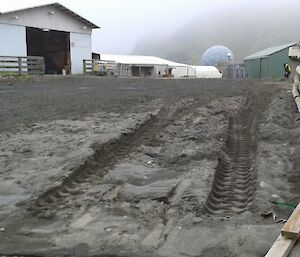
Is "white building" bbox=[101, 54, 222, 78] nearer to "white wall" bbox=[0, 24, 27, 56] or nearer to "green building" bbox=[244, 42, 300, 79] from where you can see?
"green building" bbox=[244, 42, 300, 79]

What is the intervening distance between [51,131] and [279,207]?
4.85m

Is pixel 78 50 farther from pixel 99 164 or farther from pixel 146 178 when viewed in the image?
pixel 146 178

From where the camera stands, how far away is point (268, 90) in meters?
14.5

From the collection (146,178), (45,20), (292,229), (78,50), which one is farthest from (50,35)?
(292,229)

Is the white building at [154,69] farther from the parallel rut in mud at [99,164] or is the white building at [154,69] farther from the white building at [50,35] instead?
the parallel rut in mud at [99,164]

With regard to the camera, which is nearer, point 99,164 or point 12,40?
point 99,164

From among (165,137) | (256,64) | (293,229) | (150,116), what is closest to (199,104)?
(150,116)

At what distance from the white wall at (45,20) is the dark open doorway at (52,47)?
3.15 ft

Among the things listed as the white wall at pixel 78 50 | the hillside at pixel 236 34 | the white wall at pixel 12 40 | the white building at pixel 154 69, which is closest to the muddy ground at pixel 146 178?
the white wall at pixel 12 40

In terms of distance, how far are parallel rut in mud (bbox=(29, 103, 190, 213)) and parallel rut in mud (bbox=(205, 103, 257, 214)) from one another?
1.47m

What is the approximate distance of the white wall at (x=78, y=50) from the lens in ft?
108

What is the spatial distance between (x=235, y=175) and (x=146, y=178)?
4.53ft

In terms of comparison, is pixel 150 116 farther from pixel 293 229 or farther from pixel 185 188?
pixel 293 229

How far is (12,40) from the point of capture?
27.8 m
